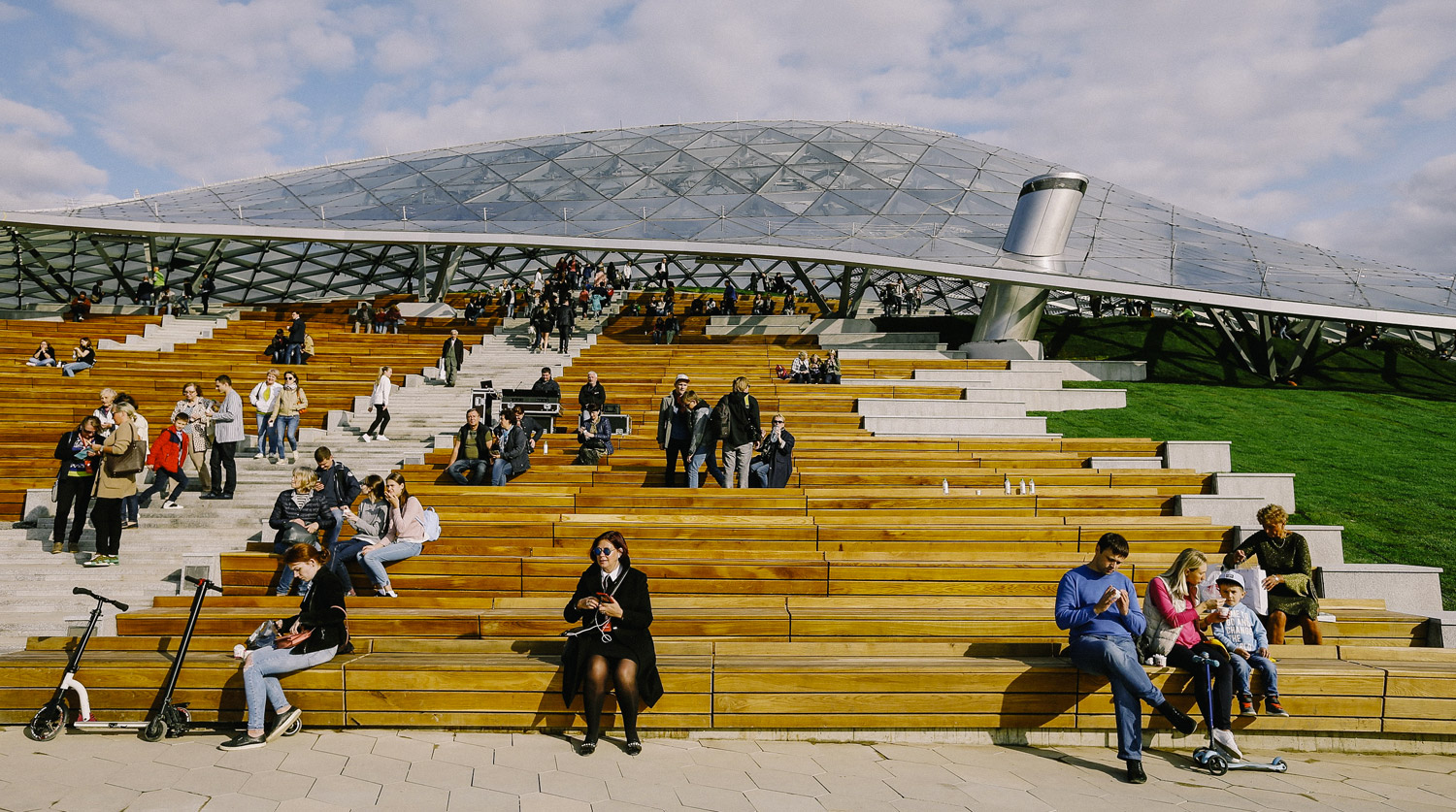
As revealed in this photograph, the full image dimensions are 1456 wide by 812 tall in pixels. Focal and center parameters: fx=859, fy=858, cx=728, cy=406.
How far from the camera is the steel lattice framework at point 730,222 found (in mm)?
20516

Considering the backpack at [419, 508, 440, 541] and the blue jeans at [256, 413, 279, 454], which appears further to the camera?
the blue jeans at [256, 413, 279, 454]

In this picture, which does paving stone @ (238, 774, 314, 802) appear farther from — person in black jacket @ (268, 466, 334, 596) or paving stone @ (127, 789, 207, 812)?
person in black jacket @ (268, 466, 334, 596)

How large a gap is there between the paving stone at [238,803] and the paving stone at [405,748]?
31.7 inches

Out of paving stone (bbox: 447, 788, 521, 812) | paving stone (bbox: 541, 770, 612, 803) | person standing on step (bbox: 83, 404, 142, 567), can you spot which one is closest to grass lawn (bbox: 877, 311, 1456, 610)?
paving stone (bbox: 541, 770, 612, 803)

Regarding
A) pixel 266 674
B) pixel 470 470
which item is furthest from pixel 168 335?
pixel 266 674

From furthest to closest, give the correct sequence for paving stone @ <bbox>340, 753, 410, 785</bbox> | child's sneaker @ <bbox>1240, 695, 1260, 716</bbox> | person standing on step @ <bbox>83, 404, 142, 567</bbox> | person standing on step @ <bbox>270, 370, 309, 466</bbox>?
person standing on step @ <bbox>270, 370, 309, 466</bbox>
person standing on step @ <bbox>83, 404, 142, 567</bbox>
child's sneaker @ <bbox>1240, 695, 1260, 716</bbox>
paving stone @ <bbox>340, 753, 410, 785</bbox>

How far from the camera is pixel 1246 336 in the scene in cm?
2141

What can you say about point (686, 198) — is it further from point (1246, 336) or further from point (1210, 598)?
point (1210, 598)

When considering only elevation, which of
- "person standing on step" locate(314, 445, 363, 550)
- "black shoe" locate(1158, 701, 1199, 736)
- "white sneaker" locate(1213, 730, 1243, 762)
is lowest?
"white sneaker" locate(1213, 730, 1243, 762)

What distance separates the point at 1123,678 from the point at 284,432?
1199 cm

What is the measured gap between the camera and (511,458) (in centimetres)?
1081

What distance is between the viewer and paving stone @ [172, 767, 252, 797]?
450cm

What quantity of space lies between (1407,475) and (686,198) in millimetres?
19790

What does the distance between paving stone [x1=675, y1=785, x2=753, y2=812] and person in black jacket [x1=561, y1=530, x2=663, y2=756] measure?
0.67 metres
